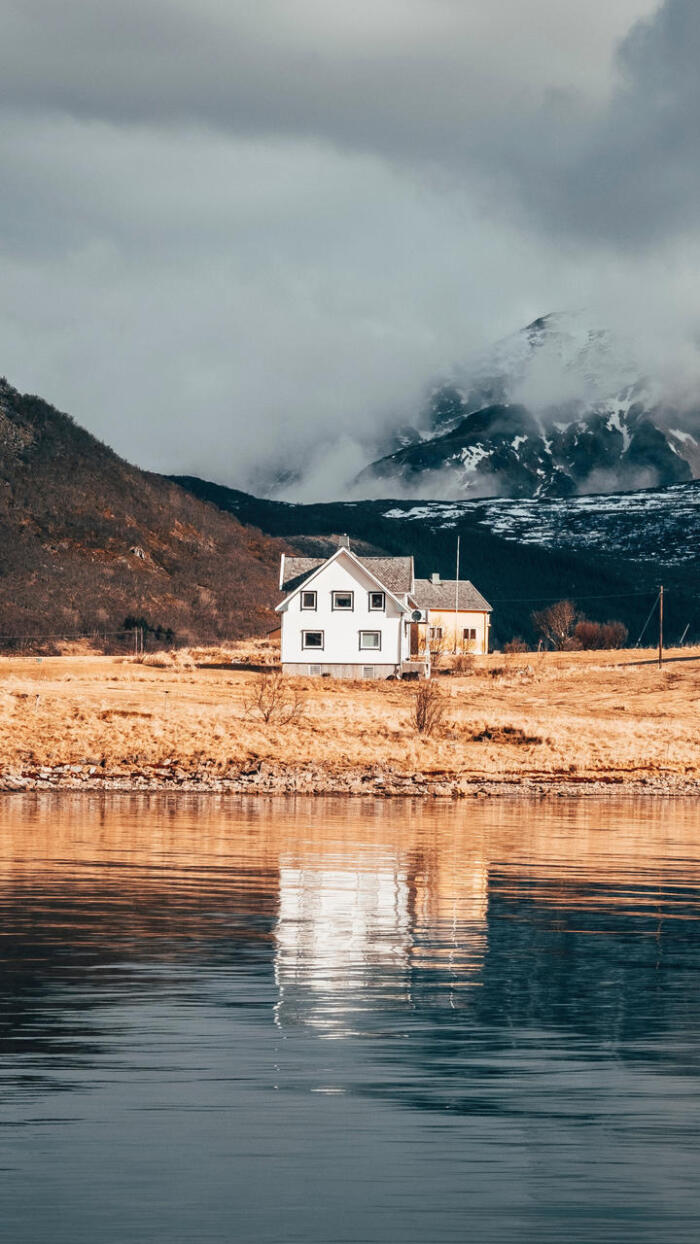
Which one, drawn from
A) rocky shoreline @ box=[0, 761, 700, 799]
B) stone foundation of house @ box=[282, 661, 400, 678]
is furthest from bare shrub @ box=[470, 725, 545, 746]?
stone foundation of house @ box=[282, 661, 400, 678]

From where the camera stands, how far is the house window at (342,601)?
89.8 meters

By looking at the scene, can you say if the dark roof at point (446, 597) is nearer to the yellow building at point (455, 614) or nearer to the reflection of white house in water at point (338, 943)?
the yellow building at point (455, 614)

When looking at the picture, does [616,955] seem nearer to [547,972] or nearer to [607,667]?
[547,972]

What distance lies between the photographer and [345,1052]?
46.4 feet

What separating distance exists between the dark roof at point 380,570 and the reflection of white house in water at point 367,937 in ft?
219

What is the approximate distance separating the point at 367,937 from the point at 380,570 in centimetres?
7835

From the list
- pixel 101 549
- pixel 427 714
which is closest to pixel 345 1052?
pixel 427 714

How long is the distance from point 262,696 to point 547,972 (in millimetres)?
43643

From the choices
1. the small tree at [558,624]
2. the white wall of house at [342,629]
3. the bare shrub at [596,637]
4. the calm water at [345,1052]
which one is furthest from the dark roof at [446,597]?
the calm water at [345,1052]

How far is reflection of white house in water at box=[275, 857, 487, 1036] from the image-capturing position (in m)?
16.5

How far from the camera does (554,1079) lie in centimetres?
1327

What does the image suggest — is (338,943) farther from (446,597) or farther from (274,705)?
(446,597)

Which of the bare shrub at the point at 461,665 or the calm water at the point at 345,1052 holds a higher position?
the bare shrub at the point at 461,665

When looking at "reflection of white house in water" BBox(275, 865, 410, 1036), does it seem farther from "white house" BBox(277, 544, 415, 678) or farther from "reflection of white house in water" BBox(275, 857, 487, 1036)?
"white house" BBox(277, 544, 415, 678)
